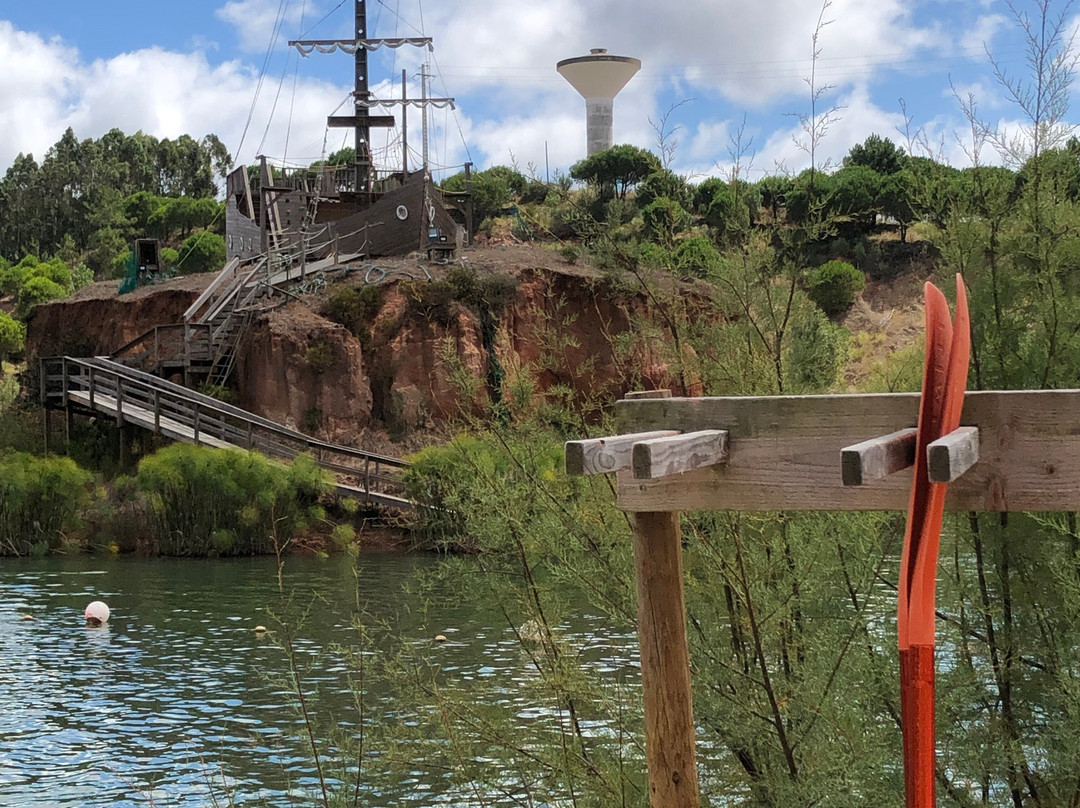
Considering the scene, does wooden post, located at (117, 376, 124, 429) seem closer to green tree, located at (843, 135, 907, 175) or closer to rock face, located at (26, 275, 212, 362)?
rock face, located at (26, 275, 212, 362)

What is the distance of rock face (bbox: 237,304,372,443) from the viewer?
26797 millimetres

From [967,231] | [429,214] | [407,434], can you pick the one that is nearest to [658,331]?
[967,231]

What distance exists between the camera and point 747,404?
2.82 m

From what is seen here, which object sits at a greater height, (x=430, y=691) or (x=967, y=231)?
(x=967, y=231)

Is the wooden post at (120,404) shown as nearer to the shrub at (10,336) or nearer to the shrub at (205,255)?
the shrub at (10,336)

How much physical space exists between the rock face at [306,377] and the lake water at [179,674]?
779 cm

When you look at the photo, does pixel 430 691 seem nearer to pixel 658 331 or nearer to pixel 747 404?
pixel 658 331

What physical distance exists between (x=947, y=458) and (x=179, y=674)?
10633 mm

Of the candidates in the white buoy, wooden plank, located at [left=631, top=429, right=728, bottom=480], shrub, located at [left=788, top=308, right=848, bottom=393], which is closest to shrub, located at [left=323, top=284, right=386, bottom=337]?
the white buoy

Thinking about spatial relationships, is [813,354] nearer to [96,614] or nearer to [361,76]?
[96,614]

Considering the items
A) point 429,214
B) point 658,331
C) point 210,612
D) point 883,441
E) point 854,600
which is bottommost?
point 210,612

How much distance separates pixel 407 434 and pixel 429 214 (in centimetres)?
684

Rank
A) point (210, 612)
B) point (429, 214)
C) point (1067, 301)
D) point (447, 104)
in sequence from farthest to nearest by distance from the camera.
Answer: point (447, 104) → point (429, 214) → point (210, 612) → point (1067, 301)

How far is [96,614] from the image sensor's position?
1421 cm
